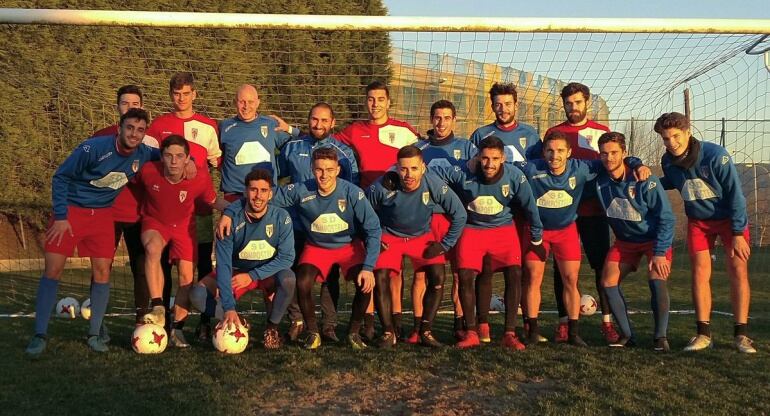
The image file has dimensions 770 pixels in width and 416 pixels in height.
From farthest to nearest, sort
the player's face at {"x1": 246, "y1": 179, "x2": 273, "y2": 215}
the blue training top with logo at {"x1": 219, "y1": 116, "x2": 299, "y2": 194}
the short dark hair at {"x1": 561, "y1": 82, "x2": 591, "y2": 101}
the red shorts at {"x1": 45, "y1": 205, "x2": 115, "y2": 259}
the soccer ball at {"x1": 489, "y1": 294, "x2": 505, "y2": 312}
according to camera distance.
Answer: the soccer ball at {"x1": 489, "y1": 294, "x2": 505, "y2": 312}
the blue training top with logo at {"x1": 219, "y1": 116, "x2": 299, "y2": 194}
the short dark hair at {"x1": 561, "y1": 82, "x2": 591, "y2": 101}
the red shorts at {"x1": 45, "y1": 205, "x2": 115, "y2": 259}
the player's face at {"x1": 246, "y1": 179, "x2": 273, "y2": 215}

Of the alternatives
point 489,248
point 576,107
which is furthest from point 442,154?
point 576,107

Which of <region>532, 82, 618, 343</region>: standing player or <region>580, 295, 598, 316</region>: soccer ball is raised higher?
<region>532, 82, 618, 343</region>: standing player

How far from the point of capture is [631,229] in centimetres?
571

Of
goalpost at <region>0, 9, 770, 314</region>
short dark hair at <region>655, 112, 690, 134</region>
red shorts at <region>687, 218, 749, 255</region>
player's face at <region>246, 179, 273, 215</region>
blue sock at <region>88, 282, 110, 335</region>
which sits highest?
goalpost at <region>0, 9, 770, 314</region>

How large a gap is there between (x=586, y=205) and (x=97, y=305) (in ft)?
13.0

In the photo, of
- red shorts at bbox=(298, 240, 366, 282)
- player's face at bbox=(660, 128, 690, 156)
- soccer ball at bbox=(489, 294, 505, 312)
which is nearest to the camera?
player's face at bbox=(660, 128, 690, 156)

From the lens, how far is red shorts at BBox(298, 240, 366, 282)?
18.9ft

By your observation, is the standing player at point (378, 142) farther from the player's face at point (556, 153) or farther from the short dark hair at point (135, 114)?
the short dark hair at point (135, 114)

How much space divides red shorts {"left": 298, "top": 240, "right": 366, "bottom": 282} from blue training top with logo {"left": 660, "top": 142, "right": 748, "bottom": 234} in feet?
8.24

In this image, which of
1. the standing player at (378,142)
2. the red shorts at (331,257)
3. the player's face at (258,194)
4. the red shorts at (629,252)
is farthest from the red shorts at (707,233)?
the player's face at (258,194)

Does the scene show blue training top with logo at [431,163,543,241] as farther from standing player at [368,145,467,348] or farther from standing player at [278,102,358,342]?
standing player at [278,102,358,342]

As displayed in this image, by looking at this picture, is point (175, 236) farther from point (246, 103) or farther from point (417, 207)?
point (417, 207)

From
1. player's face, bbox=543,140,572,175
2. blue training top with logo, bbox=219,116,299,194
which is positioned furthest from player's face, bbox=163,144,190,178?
player's face, bbox=543,140,572,175

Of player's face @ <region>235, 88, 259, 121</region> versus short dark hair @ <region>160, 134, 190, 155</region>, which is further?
player's face @ <region>235, 88, 259, 121</region>
